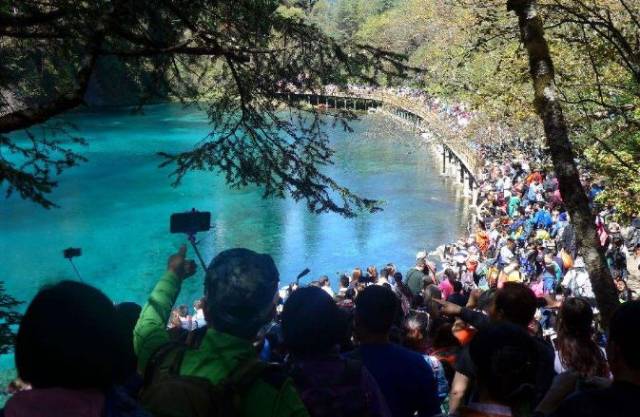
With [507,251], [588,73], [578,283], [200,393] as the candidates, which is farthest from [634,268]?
[200,393]

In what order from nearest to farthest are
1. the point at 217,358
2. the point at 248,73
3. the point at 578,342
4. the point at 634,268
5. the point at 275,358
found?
the point at 217,358, the point at 578,342, the point at 275,358, the point at 248,73, the point at 634,268

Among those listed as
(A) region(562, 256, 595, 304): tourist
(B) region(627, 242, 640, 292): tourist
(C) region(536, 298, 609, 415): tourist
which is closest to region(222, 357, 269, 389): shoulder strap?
(C) region(536, 298, 609, 415): tourist

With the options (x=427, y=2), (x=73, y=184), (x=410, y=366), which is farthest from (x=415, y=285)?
(x=427, y=2)

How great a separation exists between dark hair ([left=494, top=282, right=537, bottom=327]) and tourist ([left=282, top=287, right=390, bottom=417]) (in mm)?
1173

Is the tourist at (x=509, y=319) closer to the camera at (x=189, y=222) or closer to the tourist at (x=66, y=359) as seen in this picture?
the camera at (x=189, y=222)

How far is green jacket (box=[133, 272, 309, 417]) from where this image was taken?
1722 millimetres

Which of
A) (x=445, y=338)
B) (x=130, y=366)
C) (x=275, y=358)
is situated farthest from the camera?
(x=445, y=338)

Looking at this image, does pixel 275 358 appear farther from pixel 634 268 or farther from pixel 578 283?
pixel 634 268

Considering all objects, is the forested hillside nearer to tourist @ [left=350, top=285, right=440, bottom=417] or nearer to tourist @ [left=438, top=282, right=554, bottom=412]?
tourist @ [left=438, top=282, right=554, bottom=412]

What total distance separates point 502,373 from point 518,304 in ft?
3.32

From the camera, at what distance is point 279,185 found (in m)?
5.30

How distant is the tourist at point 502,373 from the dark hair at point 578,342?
896mm

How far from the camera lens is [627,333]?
6.31 ft

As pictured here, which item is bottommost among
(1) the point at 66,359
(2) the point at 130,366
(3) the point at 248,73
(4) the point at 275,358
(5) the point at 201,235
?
(5) the point at 201,235
